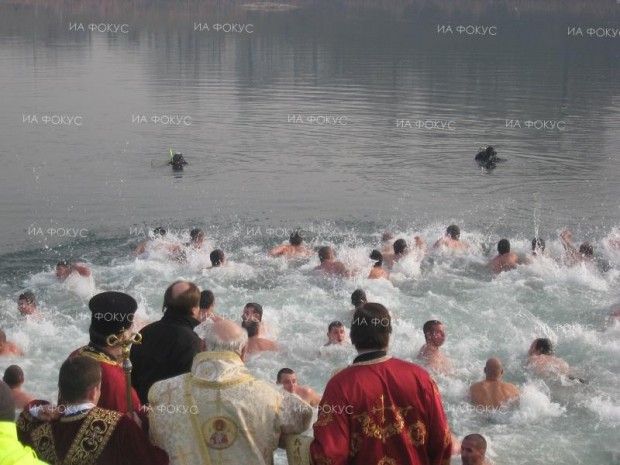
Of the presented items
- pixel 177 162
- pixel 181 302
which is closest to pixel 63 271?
pixel 181 302

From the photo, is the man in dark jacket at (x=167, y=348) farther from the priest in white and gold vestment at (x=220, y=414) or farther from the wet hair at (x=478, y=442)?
the wet hair at (x=478, y=442)

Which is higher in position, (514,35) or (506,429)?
(514,35)

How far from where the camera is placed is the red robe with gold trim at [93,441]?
4531mm

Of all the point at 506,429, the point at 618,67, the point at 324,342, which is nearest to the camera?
the point at 506,429

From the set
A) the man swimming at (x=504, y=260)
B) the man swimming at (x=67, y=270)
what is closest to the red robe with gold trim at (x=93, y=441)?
the man swimming at (x=67, y=270)

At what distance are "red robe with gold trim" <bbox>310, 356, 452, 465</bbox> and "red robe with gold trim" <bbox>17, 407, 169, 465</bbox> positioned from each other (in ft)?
2.98

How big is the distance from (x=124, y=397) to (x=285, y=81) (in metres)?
35.9

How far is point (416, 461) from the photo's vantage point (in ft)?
16.2

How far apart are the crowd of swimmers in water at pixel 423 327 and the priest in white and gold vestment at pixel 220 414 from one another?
160cm

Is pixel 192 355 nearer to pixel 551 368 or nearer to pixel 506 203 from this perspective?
pixel 551 368

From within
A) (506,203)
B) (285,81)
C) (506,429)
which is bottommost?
(506,429)

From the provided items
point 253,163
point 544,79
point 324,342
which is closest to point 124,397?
point 324,342

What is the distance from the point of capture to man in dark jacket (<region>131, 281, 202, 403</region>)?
563 cm

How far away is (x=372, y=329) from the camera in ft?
16.0
